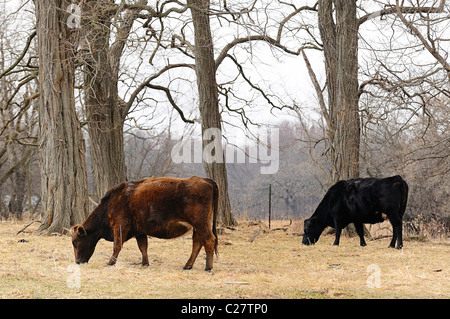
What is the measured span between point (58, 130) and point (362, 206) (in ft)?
24.7

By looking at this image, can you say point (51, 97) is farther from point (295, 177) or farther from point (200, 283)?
point (295, 177)

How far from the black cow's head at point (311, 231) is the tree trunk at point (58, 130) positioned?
5.47 meters

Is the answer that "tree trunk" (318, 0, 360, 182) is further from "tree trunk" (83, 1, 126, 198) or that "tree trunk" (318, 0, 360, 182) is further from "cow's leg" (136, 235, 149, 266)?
"cow's leg" (136, 235, 149, 266)

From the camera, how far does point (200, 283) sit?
7246mm

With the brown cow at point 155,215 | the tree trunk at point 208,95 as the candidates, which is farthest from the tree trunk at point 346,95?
the brown cow at point 155,215

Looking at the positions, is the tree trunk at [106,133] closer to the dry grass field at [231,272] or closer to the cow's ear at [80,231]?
the dry grass field at [231,272]

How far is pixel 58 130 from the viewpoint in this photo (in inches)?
523

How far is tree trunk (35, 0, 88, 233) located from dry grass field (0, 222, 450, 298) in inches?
37.1

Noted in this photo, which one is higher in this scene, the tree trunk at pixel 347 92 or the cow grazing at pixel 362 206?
the tree trunk at pixel 347 92

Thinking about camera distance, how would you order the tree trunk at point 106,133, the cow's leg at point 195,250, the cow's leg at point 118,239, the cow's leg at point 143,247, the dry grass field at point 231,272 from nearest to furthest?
1. the dry grass field at point 231,272
2. the cow's leg at point 195,250
3. the cow's leg at point 118,239
4. the cow's leg at point 143,247
5. the tree trunk at point 106,133

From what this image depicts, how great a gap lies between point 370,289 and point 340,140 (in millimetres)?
8830

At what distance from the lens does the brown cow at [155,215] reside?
835cm

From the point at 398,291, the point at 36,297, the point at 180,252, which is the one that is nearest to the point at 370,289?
the point at 398,291

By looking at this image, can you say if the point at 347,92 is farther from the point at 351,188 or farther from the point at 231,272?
the point at 231,272
